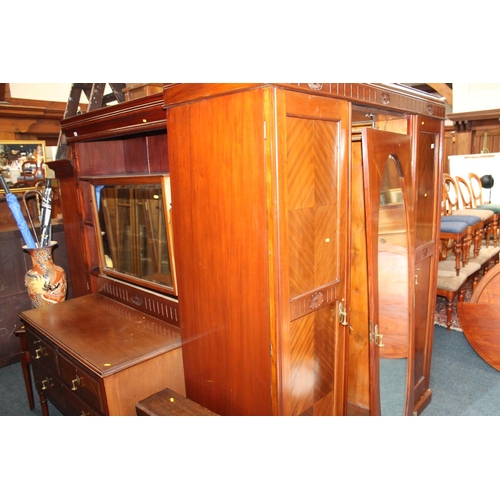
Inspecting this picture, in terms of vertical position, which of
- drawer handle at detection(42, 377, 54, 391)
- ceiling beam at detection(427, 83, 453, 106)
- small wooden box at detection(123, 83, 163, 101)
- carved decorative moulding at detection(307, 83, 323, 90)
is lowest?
drawer handle at detection(42, 377, 54, 391)

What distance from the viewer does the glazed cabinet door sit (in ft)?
4.08

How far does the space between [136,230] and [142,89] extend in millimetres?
679

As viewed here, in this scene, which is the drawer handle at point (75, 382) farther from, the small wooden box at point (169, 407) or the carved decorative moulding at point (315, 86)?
the carved decorative moulding at point (315, 86)

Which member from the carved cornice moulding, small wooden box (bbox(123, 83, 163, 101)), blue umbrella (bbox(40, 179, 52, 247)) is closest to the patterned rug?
the carved cornice moulding

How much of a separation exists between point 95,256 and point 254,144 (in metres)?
1.68

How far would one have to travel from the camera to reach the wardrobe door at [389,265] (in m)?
1.56

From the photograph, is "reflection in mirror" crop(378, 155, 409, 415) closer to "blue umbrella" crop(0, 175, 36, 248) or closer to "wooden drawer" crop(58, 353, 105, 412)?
"wooden drawer" crop(58, 353, 105, 412)

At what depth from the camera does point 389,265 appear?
2035mm

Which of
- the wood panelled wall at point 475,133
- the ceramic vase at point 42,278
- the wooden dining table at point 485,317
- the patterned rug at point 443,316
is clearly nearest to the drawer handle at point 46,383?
the ceramic vase at point 42,278

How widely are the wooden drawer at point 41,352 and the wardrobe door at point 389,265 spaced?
152 centimetres

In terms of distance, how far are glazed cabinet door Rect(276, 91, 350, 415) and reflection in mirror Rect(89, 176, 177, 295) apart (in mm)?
654

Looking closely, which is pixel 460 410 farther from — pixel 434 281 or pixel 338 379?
pixel 338 379

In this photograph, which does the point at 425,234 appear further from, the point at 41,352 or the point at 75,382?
the point at 41,352

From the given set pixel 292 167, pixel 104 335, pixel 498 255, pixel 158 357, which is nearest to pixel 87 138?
pixel 104 335
